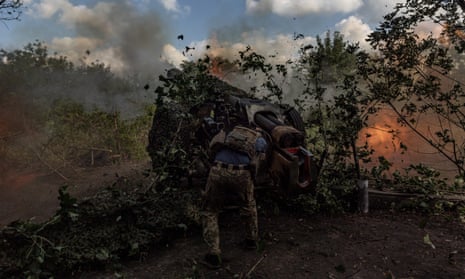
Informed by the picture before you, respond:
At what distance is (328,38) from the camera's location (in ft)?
56.0

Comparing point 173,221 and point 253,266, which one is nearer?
point 253,266

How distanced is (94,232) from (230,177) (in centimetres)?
197

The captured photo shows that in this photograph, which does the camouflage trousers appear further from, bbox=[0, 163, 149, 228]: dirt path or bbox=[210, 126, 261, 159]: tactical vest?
bbox=[0, 163, 149, 228]: dirt path

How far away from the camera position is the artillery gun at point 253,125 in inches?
159

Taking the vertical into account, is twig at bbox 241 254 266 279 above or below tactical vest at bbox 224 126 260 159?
below

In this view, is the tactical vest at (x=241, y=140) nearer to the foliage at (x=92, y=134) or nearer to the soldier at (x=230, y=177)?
the soldier at (x=230, y=177)

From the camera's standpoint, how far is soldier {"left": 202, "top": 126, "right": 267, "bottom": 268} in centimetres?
419

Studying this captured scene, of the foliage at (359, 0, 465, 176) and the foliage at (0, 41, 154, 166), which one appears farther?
the foliage at (0, 41, 154, 166)

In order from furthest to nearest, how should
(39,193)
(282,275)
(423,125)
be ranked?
(423,125)
(39,193)
(282,275)

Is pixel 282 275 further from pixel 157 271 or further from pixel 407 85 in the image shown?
pixel 407 85

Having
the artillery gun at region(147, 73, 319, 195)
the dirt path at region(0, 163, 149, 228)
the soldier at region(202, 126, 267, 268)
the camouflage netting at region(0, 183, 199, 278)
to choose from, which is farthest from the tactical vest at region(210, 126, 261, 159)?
the dirt path at region(0, 163, 149, 228)

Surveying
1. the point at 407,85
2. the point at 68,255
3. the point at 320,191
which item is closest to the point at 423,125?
the point at 407,85

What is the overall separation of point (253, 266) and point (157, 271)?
3.77 feet

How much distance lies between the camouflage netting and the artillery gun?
1.00 m
